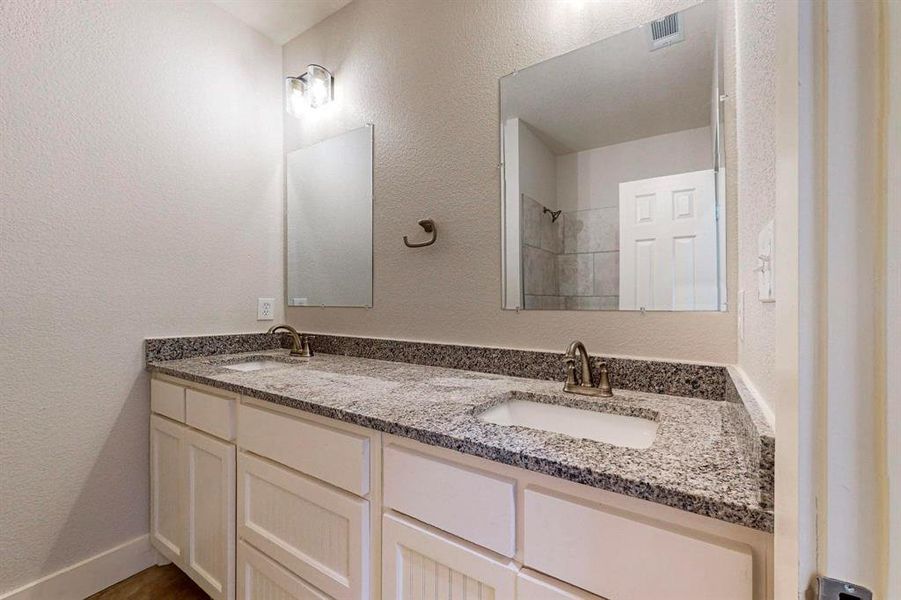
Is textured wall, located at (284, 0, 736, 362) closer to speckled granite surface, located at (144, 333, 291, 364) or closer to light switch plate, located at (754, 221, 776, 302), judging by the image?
speckled granite surface, located at (144, 333, 291, 364)

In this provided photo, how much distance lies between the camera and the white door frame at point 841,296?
292 mm

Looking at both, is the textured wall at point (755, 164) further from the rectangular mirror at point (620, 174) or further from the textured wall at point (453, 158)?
the textured wall at point (453, 158)

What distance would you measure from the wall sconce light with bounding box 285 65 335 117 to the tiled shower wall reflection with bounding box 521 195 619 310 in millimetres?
1177

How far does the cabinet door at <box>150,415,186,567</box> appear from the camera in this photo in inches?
57.1

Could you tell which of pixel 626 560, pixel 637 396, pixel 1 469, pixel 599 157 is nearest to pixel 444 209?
pixel 599 157

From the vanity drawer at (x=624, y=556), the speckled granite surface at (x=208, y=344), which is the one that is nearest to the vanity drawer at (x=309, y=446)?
the vanity drawer at (x=624, y=556)

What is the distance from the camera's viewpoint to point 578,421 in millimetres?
1056

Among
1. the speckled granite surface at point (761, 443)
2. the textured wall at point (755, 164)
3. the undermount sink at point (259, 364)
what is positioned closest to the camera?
the speckled granite surface at point (761, 443)

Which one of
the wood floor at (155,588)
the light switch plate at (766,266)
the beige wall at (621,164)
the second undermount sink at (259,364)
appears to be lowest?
the wood floor at (155,588)

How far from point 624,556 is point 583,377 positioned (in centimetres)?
57

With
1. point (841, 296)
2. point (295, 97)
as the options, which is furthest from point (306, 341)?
point (841, 296)

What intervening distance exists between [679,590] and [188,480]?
58.8 inches

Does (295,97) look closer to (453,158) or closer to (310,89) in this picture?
(310,89)

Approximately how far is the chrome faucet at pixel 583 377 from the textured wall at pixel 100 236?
1.54 metres
